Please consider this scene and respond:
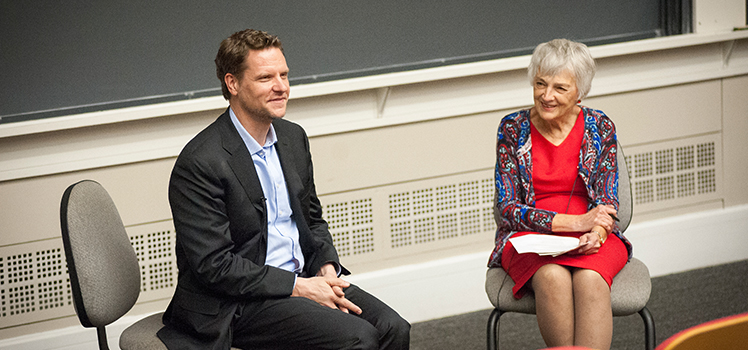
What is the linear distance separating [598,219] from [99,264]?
1567 mm

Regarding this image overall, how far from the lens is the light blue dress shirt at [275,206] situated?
88.7 inches

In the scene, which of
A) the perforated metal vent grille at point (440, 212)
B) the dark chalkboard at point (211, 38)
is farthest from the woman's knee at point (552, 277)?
the dark chalkboard at point (211, 38)

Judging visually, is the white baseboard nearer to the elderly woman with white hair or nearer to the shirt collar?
the elderly woman with white hair

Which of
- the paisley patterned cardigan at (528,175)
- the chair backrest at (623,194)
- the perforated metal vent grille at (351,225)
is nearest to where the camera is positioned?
the paisley patterned cardigan at (528,175)

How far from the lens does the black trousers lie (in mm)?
2070

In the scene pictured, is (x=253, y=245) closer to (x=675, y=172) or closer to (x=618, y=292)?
(x=618, y=292)

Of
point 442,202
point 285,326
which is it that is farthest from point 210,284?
point 442,202

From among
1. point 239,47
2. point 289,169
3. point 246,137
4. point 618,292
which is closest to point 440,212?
point 618,292

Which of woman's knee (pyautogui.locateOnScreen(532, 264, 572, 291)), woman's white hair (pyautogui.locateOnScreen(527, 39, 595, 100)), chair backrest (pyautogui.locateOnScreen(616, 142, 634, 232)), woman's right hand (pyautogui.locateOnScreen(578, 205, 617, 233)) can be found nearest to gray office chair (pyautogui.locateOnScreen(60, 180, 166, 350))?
woman's knee (pyautogui.locateOnScreen(532, 264, 572, 291))

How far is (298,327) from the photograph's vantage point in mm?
2078

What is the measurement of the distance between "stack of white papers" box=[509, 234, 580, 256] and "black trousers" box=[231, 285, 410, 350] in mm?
561

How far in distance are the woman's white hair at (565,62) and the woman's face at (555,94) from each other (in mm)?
17

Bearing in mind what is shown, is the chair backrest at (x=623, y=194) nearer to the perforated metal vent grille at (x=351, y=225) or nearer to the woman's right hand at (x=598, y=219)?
the woman's right hand at (x=598, y=219)

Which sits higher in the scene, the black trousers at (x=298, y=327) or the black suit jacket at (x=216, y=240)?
the black suit jacket at (x=216, y=240)
